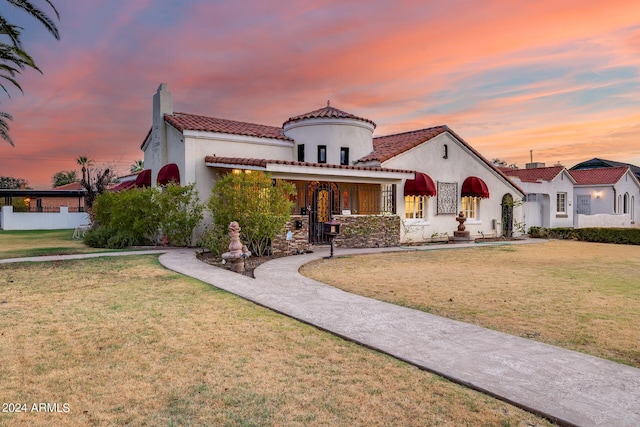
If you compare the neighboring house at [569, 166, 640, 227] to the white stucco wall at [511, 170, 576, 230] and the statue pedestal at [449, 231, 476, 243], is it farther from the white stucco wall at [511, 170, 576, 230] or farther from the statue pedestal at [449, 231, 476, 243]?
the statue pedestal at [449, 231, 476, 243]

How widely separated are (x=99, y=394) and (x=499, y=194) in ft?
83.7

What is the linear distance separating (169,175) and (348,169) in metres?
8.24

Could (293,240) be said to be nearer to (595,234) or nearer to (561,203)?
(595,234)

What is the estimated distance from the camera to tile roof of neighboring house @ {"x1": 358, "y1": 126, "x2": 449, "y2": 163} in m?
21.2

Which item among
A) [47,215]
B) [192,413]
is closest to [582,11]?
[192,413]

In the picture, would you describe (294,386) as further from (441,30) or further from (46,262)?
(441,30)

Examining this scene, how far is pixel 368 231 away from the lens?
61.6ft

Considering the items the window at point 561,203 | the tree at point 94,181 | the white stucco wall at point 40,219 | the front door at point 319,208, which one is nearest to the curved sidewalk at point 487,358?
the front door at point 319,208

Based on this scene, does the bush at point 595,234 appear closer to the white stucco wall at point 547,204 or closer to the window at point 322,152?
the white stucco wall at point 547,204

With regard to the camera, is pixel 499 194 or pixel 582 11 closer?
pixel 582 11

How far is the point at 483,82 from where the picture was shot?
2025 centimetres

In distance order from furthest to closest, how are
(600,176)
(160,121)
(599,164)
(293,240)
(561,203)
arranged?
(599,164) → (600,176) → (561,203) → (160,121) → (293,240)

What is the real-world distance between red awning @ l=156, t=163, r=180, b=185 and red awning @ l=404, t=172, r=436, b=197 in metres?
11.2

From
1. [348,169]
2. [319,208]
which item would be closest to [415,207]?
[348,169]
